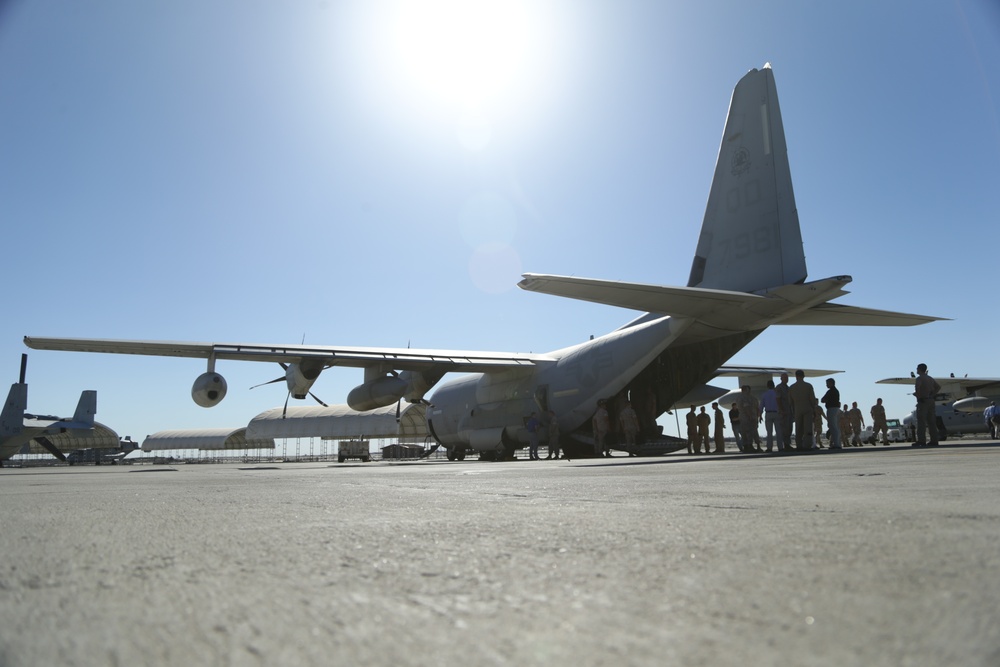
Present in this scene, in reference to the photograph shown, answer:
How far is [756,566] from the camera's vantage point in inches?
57.7

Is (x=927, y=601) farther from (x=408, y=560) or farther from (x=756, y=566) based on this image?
(x=408, y=560)

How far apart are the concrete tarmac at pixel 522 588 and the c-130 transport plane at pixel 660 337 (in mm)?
7638

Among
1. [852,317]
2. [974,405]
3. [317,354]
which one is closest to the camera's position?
[852,317]

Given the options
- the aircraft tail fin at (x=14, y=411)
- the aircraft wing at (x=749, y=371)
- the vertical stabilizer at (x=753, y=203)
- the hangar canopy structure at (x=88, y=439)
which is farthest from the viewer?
the hangar canopy structure at (x=88, y=439)

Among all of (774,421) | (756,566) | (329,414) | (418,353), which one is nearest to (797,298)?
(774,421)

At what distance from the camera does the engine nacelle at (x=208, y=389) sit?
563 inches

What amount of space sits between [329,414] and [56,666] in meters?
60.5

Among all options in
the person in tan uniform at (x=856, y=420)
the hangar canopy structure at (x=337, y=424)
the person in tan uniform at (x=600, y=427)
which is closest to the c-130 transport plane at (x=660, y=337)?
the person in tan uniform at (x=600, y=427)

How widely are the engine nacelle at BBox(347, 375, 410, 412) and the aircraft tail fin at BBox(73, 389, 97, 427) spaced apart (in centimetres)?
3031

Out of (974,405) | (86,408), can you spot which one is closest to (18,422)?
(86,408)

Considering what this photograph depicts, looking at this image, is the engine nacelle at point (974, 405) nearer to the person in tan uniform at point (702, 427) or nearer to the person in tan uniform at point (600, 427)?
the person in tan uniform at point (702, 427)

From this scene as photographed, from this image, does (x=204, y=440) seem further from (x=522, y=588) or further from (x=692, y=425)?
(x=522, y=588)

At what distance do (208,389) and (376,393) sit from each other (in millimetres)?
3743

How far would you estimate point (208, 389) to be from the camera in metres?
14.3
